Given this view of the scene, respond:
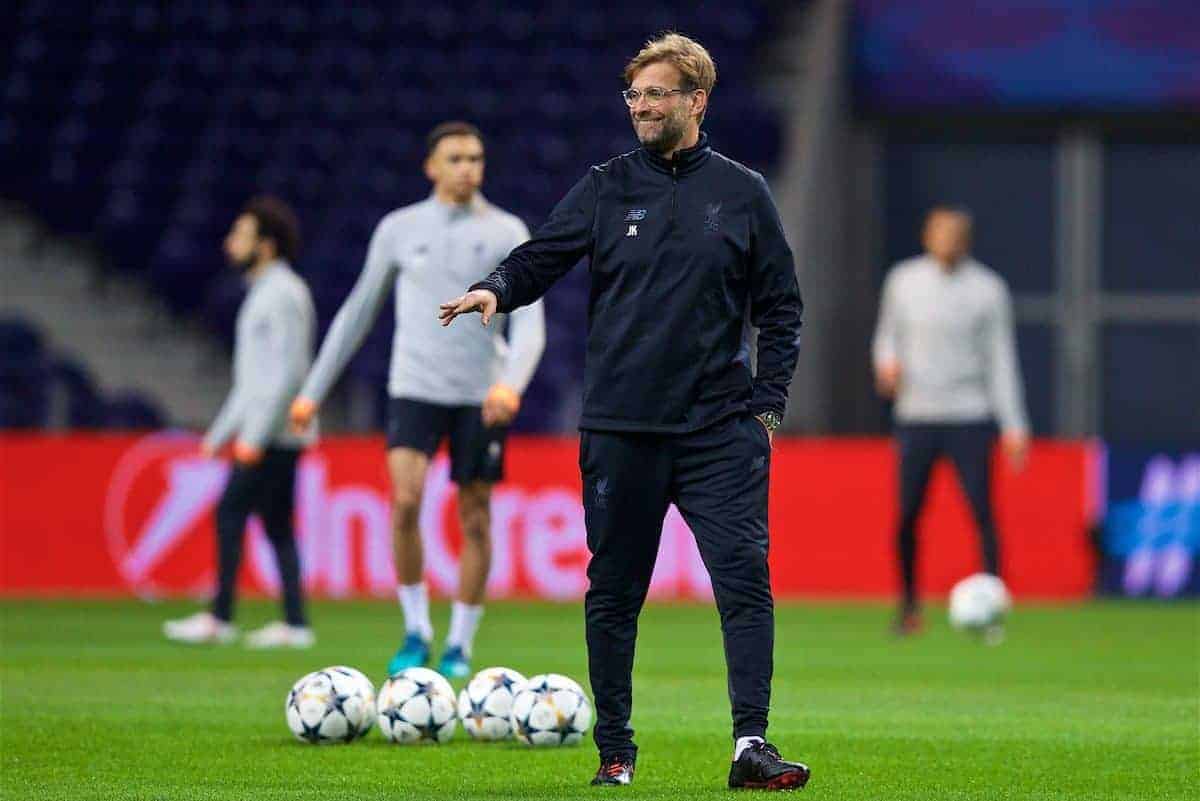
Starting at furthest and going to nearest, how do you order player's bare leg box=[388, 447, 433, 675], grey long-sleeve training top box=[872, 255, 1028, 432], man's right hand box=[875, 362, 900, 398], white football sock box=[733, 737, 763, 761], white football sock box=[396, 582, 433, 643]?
man's right hand box=[875, 362, 900, 398], grey long-sleeve training top box=[872, 255, 1028, 432], white football sock box=[396, 582, 433, 643], player's bare leg box=[388, 447, 433, 675], white football sock box=[733, 737, 763, 761]

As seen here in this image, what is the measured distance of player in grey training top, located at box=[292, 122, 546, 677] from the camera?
939cm

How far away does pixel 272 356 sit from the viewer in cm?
1154

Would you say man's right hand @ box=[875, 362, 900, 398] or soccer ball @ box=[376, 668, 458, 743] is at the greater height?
man's right hand @ box=[875, 362, 900, 398]

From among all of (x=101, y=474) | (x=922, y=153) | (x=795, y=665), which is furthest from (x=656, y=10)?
(x=795, y=665)

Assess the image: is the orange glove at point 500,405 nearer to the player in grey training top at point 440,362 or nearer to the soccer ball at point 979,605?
the player in grey training top at point 440,362

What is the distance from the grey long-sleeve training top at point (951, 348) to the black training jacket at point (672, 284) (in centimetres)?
671

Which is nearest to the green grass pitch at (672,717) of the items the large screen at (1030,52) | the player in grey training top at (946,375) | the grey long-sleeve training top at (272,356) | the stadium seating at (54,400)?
the player in grey training top at (946,375)

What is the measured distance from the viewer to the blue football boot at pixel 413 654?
363 inches

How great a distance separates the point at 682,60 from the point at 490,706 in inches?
89.1

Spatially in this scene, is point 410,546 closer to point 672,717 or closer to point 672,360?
point 672,717

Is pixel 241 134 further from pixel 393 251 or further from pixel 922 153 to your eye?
pixel 393 251

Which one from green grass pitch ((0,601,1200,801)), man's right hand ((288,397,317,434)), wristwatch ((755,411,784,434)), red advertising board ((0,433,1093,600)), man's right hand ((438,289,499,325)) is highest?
man's right hand ((438,289,499,325))

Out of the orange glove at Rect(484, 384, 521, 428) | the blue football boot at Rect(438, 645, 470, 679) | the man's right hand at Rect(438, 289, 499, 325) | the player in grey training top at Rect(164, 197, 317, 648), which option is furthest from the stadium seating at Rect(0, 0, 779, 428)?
the man's right hand at Rect(438, 289, 499, 325)

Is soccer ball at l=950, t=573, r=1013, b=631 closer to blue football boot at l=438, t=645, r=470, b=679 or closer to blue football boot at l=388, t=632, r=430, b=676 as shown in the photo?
blue football boot at l=438, t=645, r=470, b=679
